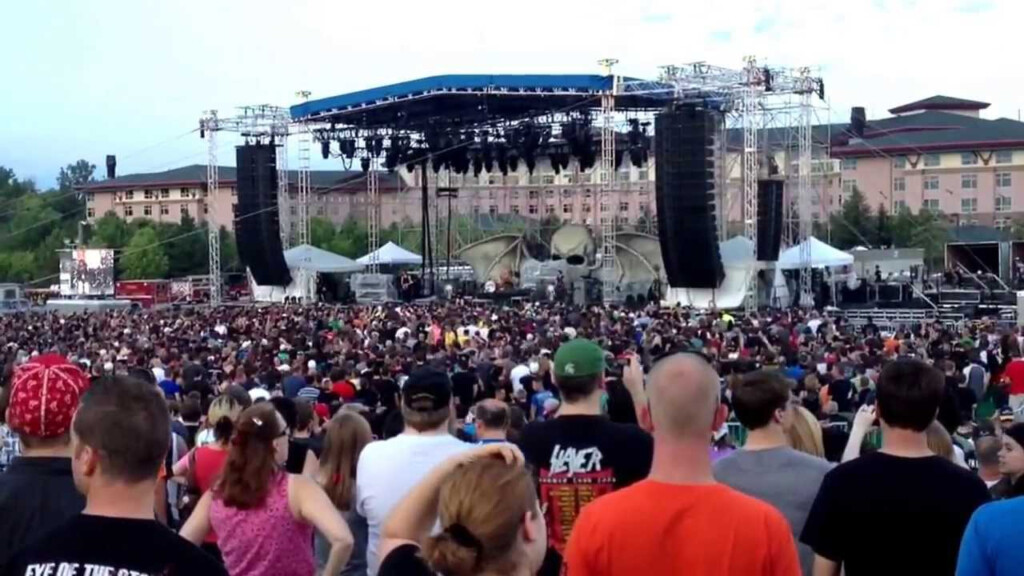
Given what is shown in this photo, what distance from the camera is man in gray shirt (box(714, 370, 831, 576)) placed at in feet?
13.7

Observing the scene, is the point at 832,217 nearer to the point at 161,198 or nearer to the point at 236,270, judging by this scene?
the point at 236,270

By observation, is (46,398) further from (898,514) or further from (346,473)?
(898,514)

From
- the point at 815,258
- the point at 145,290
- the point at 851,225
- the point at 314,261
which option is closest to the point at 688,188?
the point at 815,258

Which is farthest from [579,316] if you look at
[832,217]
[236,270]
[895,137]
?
[895,137]

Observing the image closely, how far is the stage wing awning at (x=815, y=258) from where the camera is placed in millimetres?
34312

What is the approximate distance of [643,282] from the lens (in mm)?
42344

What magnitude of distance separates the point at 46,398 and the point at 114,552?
1.12m

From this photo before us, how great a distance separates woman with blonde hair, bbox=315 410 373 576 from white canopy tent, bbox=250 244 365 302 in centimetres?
3663

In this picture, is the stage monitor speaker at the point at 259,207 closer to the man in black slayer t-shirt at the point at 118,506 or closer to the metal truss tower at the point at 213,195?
the metal truss tower at the point at 213,195

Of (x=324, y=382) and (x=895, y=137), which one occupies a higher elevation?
(x=895, y=137)

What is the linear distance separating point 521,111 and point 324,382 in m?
25.7

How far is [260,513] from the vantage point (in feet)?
13.6

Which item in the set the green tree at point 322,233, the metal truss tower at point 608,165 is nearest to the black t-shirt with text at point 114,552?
the metal truss tower at point 608,165

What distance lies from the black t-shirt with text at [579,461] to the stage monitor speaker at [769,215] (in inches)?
1153
